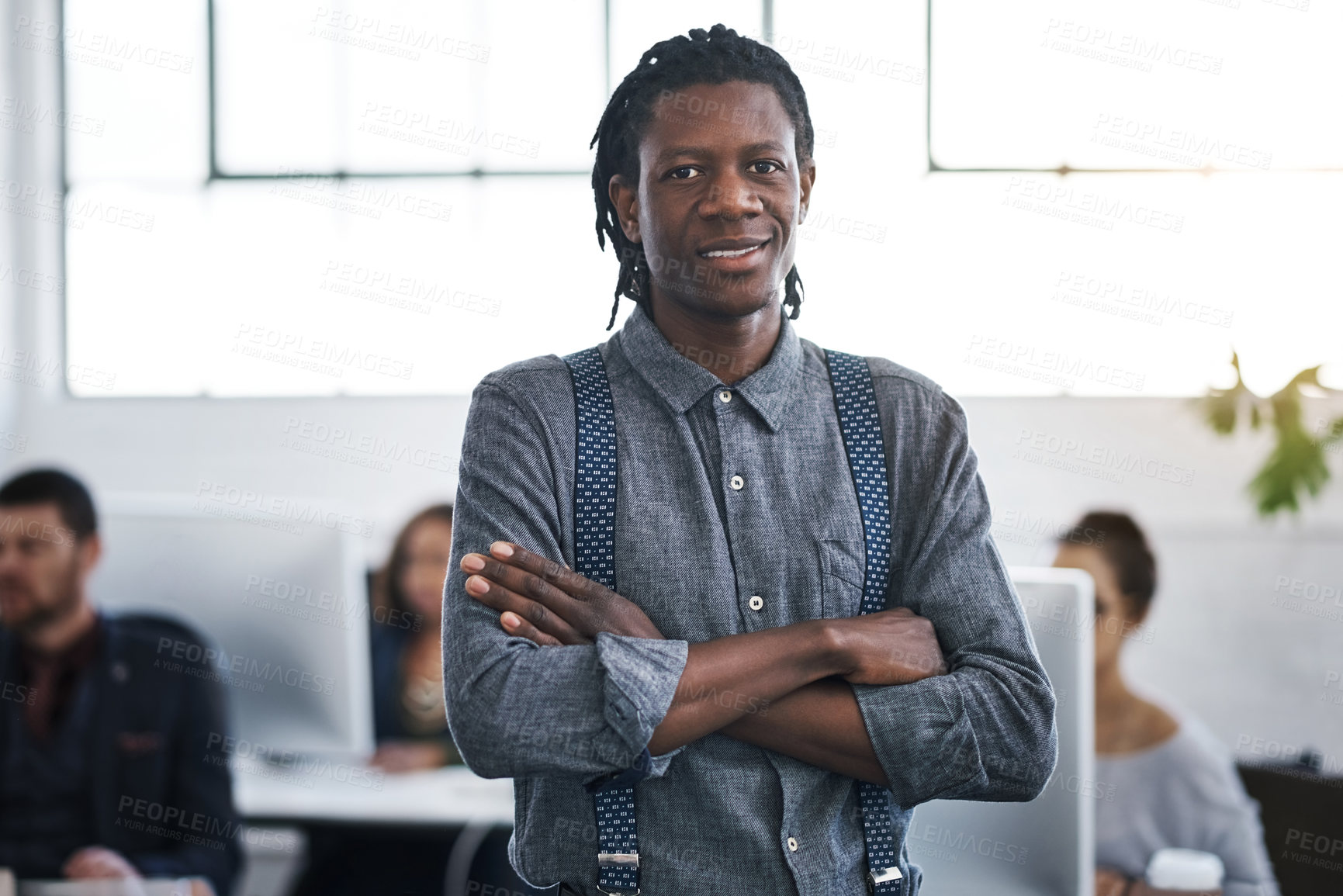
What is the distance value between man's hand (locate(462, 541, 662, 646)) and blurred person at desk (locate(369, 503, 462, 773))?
5.73 feet

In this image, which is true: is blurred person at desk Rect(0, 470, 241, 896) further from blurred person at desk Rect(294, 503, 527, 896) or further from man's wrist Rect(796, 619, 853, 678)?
man's wrist Rect(796, 619, 853, 678)

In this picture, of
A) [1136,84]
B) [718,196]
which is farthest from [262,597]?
[1136,84]

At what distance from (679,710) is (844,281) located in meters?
3.49

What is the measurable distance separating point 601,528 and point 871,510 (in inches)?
11.7

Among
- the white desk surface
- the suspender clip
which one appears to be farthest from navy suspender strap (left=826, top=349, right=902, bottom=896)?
the white desk surface

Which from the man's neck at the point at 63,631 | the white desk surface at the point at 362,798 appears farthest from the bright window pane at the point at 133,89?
the white desk surface at the point at 362,798

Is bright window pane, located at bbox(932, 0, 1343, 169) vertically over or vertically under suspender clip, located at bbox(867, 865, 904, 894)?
over

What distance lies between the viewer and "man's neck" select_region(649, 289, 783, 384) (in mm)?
1313

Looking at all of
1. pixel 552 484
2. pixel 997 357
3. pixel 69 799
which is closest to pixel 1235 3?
pixel 997 357

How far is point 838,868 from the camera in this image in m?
1.14

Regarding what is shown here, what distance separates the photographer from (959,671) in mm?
1202

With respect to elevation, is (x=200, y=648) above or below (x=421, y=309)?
below

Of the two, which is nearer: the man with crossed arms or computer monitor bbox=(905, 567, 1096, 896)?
the man with crossed arms

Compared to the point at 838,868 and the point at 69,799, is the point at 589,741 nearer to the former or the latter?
the point at 838,868
